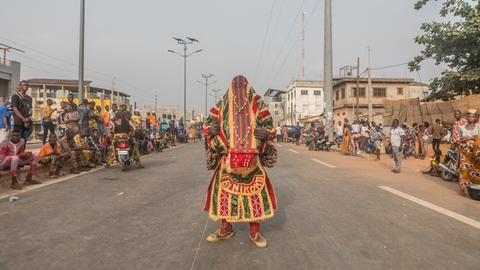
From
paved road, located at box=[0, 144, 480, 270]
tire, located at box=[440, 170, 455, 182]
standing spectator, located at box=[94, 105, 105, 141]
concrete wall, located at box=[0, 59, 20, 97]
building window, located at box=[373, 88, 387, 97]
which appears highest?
building window, located at box=[373, 88, 387, 97]

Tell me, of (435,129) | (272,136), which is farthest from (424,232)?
(435,129)

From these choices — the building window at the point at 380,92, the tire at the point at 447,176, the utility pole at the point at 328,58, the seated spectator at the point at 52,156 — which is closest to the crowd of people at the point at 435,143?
the tire at the point at 447,176

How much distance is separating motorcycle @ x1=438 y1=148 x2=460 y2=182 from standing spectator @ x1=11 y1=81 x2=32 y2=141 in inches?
438

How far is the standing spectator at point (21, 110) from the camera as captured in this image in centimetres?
864

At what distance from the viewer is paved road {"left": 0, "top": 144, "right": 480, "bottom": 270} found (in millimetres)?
3412

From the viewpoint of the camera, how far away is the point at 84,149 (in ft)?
33.6

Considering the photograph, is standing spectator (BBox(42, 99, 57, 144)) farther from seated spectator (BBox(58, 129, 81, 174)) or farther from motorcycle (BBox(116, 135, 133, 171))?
motorcycle (BBox(116, 135, 133, 171))

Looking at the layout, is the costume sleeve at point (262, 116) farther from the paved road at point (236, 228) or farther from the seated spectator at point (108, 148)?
the seated spectator at point (108, 148)

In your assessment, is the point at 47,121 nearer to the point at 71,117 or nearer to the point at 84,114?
the point at 84,114

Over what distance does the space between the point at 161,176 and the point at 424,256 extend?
6767 mm

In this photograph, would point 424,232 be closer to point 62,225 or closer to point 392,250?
point 392,250

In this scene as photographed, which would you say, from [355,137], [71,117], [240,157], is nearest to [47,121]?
[71,117]

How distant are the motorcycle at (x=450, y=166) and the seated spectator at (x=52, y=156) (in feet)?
33.4

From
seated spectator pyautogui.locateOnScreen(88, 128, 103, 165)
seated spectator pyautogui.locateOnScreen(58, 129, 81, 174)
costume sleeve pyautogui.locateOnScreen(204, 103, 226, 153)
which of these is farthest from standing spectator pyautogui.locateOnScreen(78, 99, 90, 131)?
costume sleeve pyautogui.locateOnScreen(204, 103, 226, 153)
